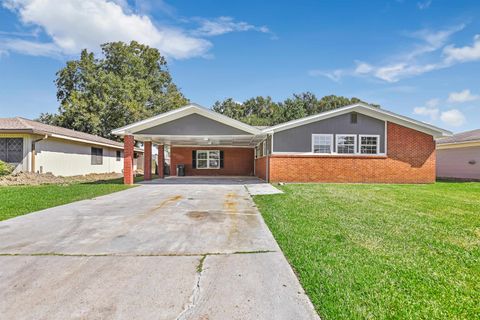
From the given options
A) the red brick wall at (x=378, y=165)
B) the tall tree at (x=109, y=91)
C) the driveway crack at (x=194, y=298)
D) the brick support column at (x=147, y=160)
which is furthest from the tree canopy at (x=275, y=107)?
the driveway crack at (x=194, y=298)

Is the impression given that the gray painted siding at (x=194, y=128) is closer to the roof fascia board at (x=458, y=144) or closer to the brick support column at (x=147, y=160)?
the brick support column at (x=147, y=160)

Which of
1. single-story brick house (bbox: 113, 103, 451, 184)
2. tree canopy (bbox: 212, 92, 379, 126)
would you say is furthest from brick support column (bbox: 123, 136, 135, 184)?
tree canopy (bbox: 212, 92, 379, 126)

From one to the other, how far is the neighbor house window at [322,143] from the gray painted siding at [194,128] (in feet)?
11.1

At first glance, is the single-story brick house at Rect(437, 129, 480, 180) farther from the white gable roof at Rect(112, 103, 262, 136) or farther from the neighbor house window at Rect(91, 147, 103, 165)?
the neighbor house window at Rect(91, 147, 103, 165)

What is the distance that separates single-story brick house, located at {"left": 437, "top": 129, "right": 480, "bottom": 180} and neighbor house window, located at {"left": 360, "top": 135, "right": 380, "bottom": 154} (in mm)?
6055

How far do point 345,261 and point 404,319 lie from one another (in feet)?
3.99

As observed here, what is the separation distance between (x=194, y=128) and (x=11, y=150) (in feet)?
32.2

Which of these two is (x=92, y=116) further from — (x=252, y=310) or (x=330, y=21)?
(x=252, y=310)

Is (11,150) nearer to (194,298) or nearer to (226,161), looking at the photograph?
(226,161)

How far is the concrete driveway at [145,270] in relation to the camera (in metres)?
2.49

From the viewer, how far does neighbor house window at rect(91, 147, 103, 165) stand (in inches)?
826

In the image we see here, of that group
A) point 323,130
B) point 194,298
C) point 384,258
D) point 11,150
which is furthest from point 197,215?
point 11,150

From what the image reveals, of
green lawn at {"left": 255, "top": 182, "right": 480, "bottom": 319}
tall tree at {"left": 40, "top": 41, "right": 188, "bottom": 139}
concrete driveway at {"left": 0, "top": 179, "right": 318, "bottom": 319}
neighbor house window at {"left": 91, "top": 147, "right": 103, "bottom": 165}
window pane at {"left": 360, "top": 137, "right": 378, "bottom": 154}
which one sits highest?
tall tree at {"left": 40, "top": 41, "right": 188, "bottom": 139}

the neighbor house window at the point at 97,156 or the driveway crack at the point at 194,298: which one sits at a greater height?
the neighbor house window at the point at 97,156
